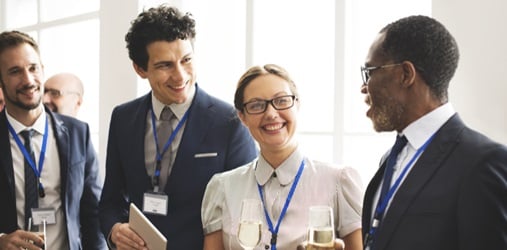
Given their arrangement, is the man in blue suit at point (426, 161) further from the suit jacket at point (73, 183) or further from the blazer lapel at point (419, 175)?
the suit jacket at point (73, 183)

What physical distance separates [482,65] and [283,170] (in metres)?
0.99

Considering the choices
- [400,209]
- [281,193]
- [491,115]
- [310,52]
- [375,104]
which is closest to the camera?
[400,209]

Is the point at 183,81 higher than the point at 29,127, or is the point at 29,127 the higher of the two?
the point at 183,81

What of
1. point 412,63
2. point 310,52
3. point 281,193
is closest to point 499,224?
point 412,63

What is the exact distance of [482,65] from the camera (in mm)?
2295

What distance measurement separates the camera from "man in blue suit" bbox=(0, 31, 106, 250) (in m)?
2.67

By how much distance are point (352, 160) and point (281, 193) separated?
5.46ft

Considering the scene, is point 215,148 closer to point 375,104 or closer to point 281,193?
point 281,193

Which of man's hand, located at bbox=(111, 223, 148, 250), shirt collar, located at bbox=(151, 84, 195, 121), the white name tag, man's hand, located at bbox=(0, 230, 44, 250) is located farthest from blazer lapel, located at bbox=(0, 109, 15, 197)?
the white name tag

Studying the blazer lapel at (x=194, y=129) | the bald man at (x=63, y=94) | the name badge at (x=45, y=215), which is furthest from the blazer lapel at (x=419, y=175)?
the bald man at (x=63, y=94)

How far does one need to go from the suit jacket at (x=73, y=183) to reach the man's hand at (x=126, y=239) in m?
0.60

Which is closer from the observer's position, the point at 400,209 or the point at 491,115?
the point at 400,209

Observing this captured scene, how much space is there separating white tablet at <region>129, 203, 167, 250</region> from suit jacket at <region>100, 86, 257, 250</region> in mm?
203

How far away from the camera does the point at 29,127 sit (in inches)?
109
